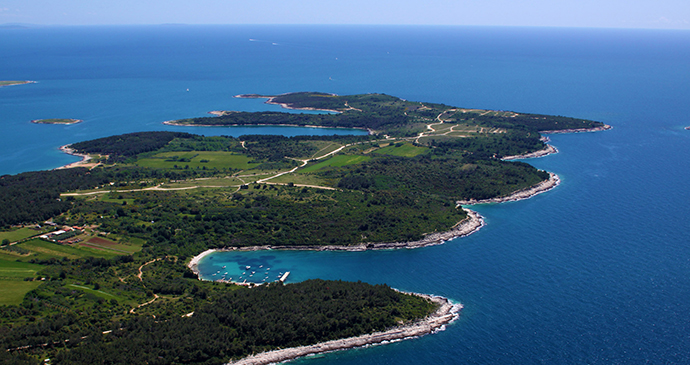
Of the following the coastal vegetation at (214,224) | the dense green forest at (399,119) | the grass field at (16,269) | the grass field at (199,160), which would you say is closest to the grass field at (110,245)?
the coastal vegetation at (214,224)

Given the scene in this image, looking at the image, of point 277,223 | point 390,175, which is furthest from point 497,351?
point 390,175

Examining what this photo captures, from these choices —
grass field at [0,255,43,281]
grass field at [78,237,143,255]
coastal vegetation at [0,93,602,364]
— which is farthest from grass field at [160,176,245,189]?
grass field at [0,255,43,281]

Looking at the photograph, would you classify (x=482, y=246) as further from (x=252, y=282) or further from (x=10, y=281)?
(x=10, y=281)

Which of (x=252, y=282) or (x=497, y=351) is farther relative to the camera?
(x=252, y=282)

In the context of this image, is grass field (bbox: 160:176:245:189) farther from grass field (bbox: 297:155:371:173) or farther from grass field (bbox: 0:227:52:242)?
grass field (bbox: 0:227:52:242)

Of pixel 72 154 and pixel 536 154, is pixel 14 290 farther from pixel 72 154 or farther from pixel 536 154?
pixel 536 154

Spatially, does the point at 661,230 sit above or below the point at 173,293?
above
